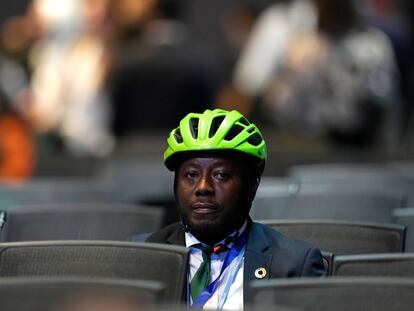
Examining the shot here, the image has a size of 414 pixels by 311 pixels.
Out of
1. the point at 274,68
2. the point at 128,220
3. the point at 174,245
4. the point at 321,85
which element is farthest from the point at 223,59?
the point at 174,245

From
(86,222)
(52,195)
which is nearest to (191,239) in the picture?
(86,222)

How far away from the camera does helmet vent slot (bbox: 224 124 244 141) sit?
6.18 m

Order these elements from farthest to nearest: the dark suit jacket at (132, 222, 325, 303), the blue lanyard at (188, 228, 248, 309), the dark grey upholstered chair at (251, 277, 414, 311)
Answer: the dark suit jacket at (132, 222, 325, 303)
the blue lanyard at (188, 228, 248, 309)
the dark grey upholstered chair at (251, 277, 414, 311)

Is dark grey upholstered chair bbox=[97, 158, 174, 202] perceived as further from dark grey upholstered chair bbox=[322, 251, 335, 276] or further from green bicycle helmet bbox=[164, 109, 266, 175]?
dark grey upholstered chair bbox=[322, 251, 335, 276]

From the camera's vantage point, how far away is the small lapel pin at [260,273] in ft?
19.3

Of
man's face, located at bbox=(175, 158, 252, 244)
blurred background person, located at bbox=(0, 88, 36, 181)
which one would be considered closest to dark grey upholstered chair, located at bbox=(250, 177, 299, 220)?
man's face, located at bbox=(175, 158, 252, 244)

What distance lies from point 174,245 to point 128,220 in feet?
8.00

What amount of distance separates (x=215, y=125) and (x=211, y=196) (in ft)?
1.15

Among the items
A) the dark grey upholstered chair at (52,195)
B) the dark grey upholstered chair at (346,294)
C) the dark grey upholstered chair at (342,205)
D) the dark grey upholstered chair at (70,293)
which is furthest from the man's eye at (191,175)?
the dark grey upholstered chair at (52,195)

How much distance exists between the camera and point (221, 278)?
590cm

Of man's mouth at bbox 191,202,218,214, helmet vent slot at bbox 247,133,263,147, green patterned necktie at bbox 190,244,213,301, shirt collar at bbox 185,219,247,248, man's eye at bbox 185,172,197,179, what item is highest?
helmet vent slot at bbox 247,133,263,147

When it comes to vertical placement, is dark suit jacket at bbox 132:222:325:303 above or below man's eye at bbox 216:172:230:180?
below

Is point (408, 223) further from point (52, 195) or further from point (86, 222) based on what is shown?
point (52, 195)

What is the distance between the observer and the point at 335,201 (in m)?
8.99
